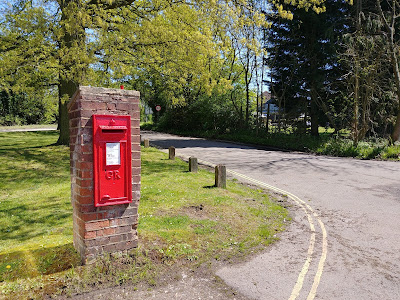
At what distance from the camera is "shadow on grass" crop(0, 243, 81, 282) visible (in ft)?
11.8

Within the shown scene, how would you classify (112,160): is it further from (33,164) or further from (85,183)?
(33,164)

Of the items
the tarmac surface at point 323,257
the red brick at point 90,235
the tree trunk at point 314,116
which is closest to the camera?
the tarmac surface at point 323,257

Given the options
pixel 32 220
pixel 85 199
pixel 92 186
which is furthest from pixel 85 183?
pixel 32 220

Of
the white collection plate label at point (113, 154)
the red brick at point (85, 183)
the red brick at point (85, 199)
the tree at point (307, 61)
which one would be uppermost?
the tree at point (307, 61)

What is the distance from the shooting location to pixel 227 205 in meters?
6.67

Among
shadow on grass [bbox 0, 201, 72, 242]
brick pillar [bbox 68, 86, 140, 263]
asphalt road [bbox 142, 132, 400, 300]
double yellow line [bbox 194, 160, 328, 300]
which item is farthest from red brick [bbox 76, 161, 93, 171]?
double yellow line [bbox 194, 160, 328, 300]

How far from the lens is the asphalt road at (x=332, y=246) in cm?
362

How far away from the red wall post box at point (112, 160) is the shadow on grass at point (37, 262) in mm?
886

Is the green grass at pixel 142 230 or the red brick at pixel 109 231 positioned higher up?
the red brick at pixel 109 231

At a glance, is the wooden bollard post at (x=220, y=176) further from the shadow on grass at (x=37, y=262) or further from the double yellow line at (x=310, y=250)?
the shadow on grass at (x=37, y=262)

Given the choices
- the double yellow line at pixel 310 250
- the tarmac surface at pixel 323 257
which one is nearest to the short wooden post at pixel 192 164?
the tarmac surface at pixel 323 257

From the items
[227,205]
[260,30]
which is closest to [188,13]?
[227,205]

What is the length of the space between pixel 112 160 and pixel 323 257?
3.25 m

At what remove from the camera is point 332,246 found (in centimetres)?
488
